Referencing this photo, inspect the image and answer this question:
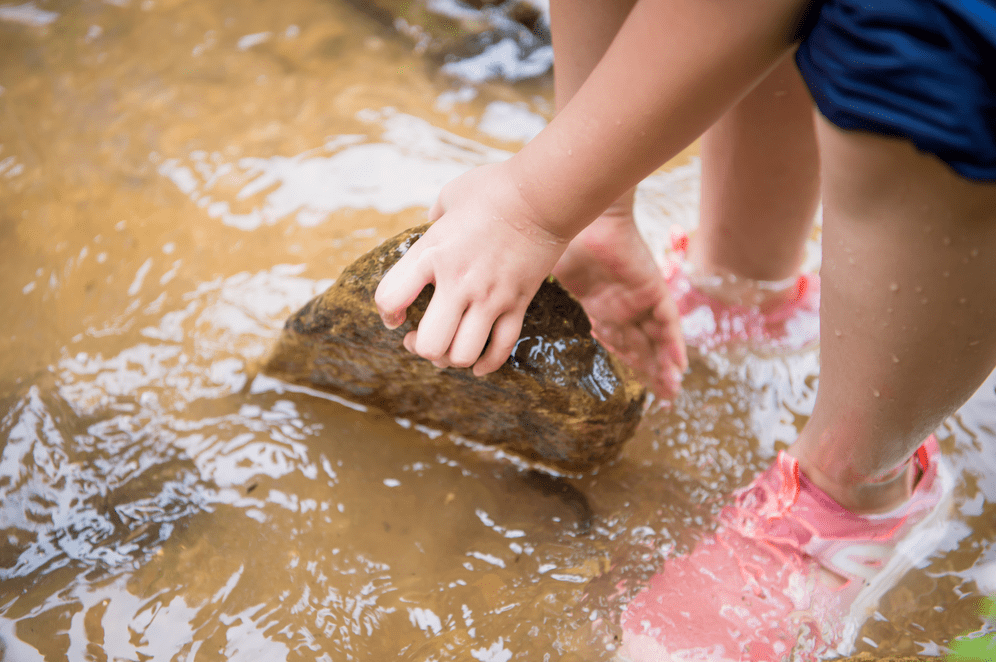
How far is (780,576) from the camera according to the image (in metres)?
1.23

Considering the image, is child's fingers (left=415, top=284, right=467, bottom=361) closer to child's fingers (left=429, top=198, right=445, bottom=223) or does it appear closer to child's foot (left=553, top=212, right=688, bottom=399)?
child's fingers (left=429, top=198, right=445, bottom=223)

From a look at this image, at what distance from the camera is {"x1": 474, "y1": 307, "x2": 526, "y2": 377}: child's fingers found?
3.59ft

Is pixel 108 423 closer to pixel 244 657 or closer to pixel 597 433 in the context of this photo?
pixel 244 657

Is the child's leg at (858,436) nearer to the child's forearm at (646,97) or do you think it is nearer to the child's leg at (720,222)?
the child's forearm at (646,97)

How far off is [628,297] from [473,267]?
530 mm

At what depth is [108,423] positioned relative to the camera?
55.0 inches

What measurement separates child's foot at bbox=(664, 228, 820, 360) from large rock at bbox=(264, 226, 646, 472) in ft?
1.40

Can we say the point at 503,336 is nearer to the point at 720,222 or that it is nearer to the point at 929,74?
the point at 929,74

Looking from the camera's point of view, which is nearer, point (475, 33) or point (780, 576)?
point (780, 576)

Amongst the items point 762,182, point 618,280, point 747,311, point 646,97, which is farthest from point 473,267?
point 747,311

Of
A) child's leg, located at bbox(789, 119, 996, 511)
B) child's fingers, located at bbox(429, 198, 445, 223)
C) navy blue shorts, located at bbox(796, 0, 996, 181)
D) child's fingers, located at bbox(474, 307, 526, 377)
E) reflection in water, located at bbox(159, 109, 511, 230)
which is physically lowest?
reflection in water, located at bbox(159, 109, 511, 230)

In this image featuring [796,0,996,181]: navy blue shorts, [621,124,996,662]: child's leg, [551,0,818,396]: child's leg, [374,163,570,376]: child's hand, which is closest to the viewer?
[796,0,996,181]: navy blue shorts

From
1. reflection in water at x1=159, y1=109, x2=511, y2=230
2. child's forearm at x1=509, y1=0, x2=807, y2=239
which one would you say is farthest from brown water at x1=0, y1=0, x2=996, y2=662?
child's forearm at x1=509, y1=0, x2=807, y2=239

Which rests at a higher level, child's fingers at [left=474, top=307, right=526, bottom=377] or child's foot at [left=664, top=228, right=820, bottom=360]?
child's fingers at [left=474, top=307, right=526, bottom=377]
